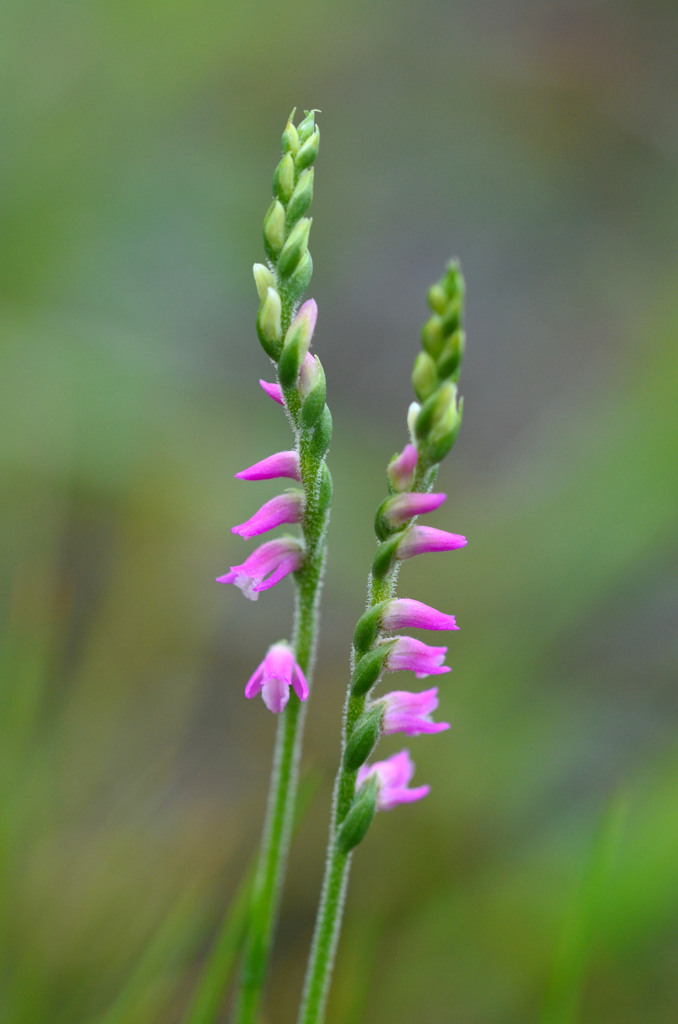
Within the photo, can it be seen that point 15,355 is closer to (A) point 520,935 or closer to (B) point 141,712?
(B) point 141,712

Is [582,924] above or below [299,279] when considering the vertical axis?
below

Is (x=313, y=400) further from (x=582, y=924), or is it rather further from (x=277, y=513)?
(x=582, y=924)

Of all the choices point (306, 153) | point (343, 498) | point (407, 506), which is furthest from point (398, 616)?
point (343, 498)

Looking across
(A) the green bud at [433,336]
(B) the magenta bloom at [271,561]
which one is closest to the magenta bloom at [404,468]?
(A) the green bud at [433,336]

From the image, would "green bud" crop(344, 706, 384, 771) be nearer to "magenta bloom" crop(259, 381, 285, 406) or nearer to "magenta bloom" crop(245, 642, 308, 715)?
"magenta bloom" crop(245, 642, 308, 715)

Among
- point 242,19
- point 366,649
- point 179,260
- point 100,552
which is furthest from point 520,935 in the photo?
point 242,19
